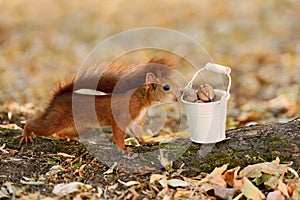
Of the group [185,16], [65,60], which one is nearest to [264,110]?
[65,60]

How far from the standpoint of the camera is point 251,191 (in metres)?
2.73

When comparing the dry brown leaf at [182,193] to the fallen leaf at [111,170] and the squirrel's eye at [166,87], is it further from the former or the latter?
the squirrel's eye at [166,87]

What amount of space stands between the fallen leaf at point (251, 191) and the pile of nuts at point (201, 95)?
495 millimetres

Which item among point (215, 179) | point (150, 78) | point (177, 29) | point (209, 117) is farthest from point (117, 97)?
point (177, 29)

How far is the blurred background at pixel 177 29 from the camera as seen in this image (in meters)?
5.74

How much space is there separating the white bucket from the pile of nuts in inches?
1.6

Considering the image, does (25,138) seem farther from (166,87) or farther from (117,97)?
(166,87)

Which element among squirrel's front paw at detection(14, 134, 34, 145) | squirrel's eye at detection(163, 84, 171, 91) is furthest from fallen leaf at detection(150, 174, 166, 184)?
squirrel's front paw at detection(14, 134, 34, 145)

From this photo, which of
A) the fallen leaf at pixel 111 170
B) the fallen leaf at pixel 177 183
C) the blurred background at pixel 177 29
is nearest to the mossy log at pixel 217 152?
the fallen leaf at pixel 111 170

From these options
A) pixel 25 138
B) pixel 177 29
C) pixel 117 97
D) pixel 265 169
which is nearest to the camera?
pixel 265 169

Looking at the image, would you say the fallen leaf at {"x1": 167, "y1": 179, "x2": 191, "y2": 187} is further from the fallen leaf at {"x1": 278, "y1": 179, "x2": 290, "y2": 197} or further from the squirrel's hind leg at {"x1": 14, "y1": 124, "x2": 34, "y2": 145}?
the squirrel's hind leg at {"x1": 14, "y1": 124, "x2": 34, "y2": 145}

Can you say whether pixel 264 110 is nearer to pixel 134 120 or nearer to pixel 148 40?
pixel 134 120

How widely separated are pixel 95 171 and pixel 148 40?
525 cm

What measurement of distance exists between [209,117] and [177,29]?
217 inches
